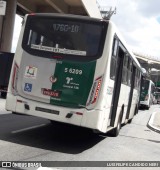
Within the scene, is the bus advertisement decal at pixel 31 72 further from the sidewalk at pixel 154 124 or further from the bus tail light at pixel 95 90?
the sidewalk at pixel 154 124

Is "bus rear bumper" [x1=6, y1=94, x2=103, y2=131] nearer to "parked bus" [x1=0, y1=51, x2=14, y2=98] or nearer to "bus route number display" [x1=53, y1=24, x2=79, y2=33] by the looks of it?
"bus route number display" [x1=53, y1=24, x2=79, y2=33]

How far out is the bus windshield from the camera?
9828 mm

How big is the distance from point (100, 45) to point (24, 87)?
2.14 m

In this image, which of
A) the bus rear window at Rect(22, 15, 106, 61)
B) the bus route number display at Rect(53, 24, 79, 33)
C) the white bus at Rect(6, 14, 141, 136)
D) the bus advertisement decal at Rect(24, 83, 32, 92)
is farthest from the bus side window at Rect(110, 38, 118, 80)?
Result: the bus advertisement decal at Rect(24, 83, 32, 92)

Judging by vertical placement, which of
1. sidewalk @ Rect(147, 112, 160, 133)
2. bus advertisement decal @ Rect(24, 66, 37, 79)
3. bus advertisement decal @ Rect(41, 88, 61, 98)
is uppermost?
bus advertisement decal @ Rect(24, 66, 37, 79)

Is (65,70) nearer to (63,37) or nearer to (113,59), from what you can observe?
(63,37)

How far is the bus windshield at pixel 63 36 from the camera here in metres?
9.83

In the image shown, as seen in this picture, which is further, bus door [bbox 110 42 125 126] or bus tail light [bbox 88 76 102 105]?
bus door [bbox 110 42 125 126]

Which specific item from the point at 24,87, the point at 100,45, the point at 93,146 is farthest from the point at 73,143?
the point at 100,45

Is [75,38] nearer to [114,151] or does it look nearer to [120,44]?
[120,44]

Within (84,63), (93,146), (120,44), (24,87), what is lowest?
(93,146)

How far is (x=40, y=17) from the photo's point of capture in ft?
33.9

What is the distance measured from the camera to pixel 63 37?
33.1 ft

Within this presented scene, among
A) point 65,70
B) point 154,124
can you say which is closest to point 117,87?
point 65,70
